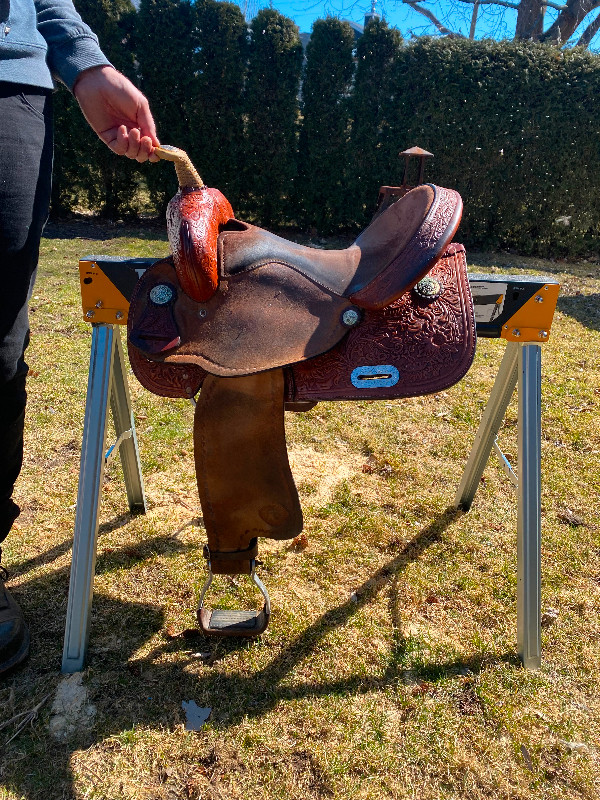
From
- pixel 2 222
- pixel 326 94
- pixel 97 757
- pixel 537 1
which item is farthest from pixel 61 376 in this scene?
pixel 537 1

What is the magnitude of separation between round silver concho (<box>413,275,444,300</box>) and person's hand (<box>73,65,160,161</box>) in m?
0.80

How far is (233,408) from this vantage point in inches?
55.8

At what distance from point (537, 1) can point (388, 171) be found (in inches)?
261

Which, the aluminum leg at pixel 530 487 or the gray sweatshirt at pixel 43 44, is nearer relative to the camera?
the gray sweatshirt at pixel 43 44

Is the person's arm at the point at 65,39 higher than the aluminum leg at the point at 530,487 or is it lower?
higher

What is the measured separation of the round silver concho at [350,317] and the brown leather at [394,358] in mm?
31

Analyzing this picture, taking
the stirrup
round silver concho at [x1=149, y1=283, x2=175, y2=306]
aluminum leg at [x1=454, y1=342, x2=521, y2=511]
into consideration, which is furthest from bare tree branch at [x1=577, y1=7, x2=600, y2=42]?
the stirrup

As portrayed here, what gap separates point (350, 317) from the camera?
1.41m

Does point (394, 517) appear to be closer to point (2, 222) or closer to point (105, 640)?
point (105, 640)

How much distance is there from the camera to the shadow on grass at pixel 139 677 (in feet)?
4.60

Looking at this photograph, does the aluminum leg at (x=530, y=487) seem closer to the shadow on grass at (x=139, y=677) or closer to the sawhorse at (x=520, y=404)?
the sawhorse at (x=520, y=404)

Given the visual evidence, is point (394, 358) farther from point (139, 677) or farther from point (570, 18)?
point (570, 18)

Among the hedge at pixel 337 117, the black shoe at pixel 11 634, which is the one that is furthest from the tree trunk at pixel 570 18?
the black shoe at pixel 11 634

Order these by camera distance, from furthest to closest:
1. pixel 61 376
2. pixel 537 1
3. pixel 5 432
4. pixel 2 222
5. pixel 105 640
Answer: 1. pixel 537 1
2. pixel 61 376
3. pixel 105 640
4. pixel 5 432
5. pixel 2 222
